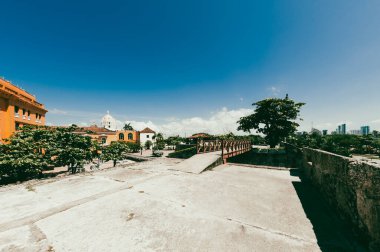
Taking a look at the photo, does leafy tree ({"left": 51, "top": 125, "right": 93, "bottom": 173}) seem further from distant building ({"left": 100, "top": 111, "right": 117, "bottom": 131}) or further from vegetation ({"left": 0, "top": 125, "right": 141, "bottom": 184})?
distant building ({"left": 100, "top": 111, "right": 117, "bottom": 131})

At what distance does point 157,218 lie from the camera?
14.0ft

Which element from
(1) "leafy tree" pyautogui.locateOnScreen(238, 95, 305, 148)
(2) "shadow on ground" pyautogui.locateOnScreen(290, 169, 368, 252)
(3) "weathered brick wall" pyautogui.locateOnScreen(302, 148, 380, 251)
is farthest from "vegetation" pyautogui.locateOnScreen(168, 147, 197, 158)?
(1) "leafy tree" pyautogui.locateOnScreen(238, 95, 305, 148)

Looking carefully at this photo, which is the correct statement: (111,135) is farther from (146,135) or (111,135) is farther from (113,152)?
(113,152)

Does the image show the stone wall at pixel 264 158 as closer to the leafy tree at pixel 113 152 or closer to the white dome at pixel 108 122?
the leafy tree at pixel 113 152

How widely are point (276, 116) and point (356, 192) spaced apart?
33734 millimetres

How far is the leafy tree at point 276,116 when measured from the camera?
33844mm

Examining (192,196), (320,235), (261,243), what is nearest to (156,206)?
(192,196)

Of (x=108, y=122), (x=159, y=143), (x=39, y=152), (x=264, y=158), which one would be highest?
(x=108, y=122)

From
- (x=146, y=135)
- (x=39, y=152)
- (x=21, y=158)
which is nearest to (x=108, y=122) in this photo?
(x=146, y=135)

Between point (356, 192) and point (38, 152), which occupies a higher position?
point (356, 192)

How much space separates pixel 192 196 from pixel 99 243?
3.14 m

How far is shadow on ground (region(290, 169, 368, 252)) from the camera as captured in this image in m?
3.36

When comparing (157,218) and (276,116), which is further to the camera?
(276,116)

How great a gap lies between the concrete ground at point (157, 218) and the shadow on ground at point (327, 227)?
0.03m
